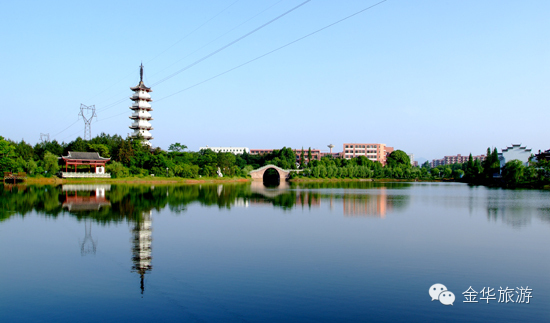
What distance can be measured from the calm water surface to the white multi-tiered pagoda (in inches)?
1600

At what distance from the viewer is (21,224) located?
42.9 ft

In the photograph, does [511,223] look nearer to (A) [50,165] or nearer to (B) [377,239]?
(B) [377,239]

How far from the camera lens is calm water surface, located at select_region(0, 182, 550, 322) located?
5930 millimetres

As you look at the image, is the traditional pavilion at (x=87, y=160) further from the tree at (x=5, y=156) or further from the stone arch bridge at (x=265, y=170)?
the stone arch bridge at (x=265, y=170)

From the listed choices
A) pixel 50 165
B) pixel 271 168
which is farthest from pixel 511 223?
Answer: pixel 271 168

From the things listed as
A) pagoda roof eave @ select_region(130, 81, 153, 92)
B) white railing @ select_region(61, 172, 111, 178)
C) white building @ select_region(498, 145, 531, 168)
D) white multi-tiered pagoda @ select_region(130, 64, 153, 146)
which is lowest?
white railing @ select_region(61, 172, 111, 178)

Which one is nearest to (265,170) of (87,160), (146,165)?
(146,165)

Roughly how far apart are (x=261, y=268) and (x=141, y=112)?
50.3 meters

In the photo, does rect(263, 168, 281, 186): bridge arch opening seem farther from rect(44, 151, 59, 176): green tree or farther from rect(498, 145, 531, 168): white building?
rect(44, 151, 59, 176): green tree

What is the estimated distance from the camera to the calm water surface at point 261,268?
19.5ft

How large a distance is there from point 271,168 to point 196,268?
212ft

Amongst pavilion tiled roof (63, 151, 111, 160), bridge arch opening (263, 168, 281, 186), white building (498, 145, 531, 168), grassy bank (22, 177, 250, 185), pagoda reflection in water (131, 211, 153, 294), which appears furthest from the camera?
bridge arch opening (263, 168, 281, 186)

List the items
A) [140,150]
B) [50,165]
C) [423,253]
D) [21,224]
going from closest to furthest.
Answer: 1. [423,253]
2. [21,224]
3. [50,165]
4. [140,150]

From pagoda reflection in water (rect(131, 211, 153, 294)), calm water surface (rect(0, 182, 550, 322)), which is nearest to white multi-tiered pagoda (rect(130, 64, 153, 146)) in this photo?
calm water surface (rect(0, 182, 550, 322))
